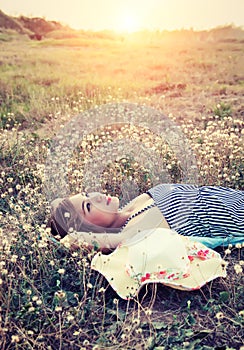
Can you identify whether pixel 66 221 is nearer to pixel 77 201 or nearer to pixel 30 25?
pixel 77 201

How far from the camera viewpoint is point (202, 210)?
333 cm

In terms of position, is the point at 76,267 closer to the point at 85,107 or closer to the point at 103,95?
the point at 85,107

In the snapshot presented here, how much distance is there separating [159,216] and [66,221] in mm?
590

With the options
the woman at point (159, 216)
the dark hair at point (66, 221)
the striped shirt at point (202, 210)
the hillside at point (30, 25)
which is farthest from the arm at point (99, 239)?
the hillside at point (30, 25)

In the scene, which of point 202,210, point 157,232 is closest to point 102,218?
point 157,232

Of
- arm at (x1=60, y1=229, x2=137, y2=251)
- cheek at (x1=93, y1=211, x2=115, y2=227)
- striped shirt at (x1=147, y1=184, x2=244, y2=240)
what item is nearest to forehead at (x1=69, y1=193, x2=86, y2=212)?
cheek at (x1=93, y1=211, x2=115, y2=227)

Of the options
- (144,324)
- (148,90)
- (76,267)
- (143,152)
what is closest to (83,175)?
(143,152)

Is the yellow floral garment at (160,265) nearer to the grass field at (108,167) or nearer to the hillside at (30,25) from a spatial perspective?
the grass field at (108,167)

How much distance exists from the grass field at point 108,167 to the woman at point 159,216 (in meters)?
0.14

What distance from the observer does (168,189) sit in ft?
11.6

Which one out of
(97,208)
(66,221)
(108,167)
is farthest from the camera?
(108,167)

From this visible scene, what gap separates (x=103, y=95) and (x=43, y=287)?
4480mm

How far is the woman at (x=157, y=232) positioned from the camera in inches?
110

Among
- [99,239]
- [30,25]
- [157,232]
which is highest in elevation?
[30,25]
